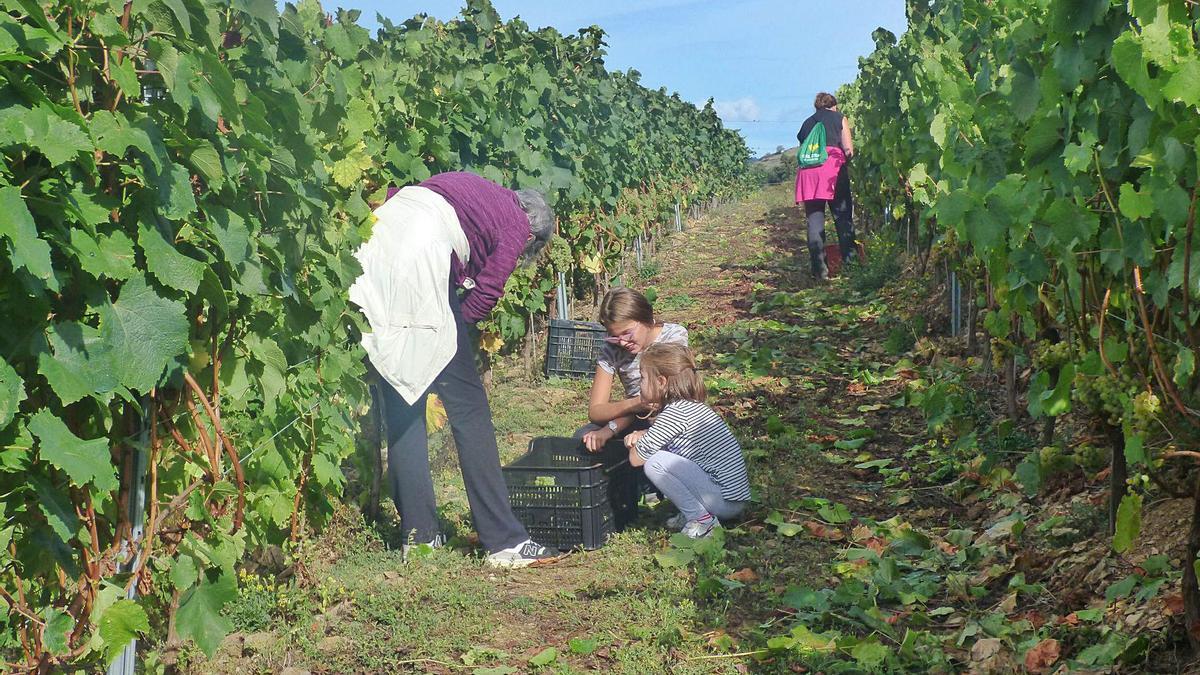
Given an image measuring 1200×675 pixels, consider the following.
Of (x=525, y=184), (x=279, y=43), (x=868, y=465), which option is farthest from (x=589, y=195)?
(x=279, y=43)

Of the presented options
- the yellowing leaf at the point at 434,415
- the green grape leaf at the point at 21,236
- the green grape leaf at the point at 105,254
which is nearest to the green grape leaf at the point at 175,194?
the green grape leaf at the point at 105,254

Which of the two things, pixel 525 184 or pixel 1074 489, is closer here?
pixel 1074 489

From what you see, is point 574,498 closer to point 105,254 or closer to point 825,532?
point 825,532

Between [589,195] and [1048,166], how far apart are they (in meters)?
7.15

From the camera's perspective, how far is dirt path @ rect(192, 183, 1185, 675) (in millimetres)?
3812

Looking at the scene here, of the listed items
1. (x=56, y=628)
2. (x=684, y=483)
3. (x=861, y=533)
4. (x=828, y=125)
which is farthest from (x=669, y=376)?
(x=828, y=125)

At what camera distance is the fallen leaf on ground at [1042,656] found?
3.42 m

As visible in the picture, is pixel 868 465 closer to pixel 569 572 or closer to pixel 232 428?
pixel 569 572

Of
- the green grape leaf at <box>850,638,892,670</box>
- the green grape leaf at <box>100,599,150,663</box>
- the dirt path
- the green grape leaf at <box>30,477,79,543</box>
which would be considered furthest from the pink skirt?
the green grape leaf at <box>30,477,79,543</box>

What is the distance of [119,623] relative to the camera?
8.81 feet

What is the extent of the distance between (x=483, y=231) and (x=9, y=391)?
9.14ft

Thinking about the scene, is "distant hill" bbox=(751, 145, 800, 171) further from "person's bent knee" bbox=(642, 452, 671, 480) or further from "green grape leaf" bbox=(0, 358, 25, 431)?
"green grape leaf" bbox=(0, 358, 25, 431)

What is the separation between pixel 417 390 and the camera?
4613 mm

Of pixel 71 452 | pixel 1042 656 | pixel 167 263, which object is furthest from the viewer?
pixel 1042 656
